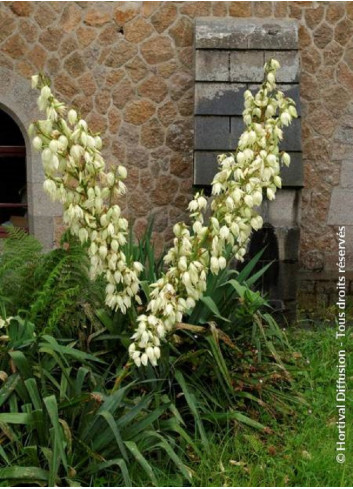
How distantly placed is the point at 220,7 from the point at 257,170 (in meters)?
3.65

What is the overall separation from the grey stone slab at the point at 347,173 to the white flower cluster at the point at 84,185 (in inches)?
150

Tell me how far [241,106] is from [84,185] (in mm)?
3010

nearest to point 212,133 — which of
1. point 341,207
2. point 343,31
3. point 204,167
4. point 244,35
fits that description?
point 204,167

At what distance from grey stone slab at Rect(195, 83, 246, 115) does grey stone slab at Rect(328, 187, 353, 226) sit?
1.46 m

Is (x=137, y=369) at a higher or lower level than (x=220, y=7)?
lower

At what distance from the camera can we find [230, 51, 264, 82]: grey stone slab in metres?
6.28

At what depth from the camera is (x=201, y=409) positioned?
4266mm

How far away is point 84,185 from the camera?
11.3 ft

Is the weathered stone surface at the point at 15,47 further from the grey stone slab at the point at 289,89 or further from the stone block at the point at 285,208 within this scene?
the stone block at the point at 285,208

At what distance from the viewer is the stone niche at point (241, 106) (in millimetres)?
5840

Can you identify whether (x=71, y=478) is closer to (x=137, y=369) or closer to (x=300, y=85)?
(x=137, y=369)

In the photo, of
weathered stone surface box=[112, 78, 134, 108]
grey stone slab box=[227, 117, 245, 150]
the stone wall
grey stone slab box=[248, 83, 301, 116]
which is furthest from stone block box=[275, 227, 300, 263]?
weathered stone surface box=[112, 78, 134, 108]

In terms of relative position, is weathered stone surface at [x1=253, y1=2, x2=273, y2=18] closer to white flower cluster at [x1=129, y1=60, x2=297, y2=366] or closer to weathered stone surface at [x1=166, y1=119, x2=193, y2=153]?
weathered stone surface at [x1=166, y1=119, x2=193, y2=153]

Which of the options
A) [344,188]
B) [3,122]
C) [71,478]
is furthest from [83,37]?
[71,478]
